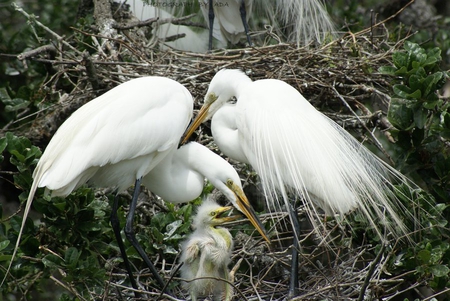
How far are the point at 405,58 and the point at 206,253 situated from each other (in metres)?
1.35

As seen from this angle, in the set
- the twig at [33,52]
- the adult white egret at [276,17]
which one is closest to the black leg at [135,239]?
the twig at [33,52]

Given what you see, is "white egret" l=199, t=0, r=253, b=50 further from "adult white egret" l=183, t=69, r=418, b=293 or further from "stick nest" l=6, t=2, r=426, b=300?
"adult white egret" l=183, t=69, r=418, b=293

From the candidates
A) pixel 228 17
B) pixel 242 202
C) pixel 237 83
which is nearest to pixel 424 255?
pixel 242 202

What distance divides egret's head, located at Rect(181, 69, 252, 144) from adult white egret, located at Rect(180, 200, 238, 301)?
1.48 ft

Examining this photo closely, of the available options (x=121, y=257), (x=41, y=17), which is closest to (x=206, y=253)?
(x=121, y=257)

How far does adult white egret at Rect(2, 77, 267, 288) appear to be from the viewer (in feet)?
10.3

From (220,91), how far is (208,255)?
94 cm

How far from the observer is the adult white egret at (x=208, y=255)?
3.38 metres

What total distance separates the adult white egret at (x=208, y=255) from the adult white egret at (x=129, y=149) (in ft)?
0.42

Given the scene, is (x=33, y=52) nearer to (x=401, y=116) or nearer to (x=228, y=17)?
(x=401, y=116)

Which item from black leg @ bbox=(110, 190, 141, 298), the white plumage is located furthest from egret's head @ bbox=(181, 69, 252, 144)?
black leg @ bbox=(110, 190, 141, 298)

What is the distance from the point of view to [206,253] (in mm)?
3377

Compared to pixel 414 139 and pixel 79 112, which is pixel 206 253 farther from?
pixel 414 139

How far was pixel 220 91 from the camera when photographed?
3834mm
